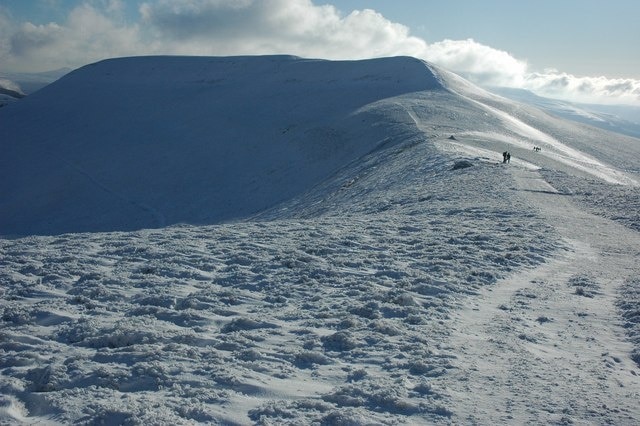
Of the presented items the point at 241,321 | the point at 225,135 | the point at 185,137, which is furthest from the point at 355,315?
the point at 185,137

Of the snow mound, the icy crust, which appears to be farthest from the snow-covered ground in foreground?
the snow mound

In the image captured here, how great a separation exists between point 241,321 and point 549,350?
5.18 m

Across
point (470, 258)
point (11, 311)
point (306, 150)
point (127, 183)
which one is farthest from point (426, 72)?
point (11, 311)

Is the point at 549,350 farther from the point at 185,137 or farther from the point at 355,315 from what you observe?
the point at 185,137

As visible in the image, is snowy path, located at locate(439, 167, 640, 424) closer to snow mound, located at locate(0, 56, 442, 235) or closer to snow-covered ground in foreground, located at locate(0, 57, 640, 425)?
snow-covered ground in foreground, located at locate(0, 57, 640, 425)

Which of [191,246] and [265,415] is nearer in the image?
[265,415]

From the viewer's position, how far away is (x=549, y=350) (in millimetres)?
8797

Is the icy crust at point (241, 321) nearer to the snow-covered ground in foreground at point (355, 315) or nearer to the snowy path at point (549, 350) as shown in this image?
the snow-covered ground in foreground at point (355, 315)

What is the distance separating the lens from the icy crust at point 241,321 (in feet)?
21.9

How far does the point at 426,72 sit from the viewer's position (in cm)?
8731

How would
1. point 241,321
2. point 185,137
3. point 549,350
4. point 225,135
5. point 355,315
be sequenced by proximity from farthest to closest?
point 185,137 → point 225,135 → point 355,315 → point 241,321 → point 549,350

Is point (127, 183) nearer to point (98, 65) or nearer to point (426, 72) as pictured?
point (426, 72)

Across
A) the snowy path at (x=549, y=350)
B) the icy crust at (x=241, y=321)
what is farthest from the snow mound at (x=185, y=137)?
the snowy path at (x=549, y=350)

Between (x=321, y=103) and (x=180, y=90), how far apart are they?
29.7 meters
